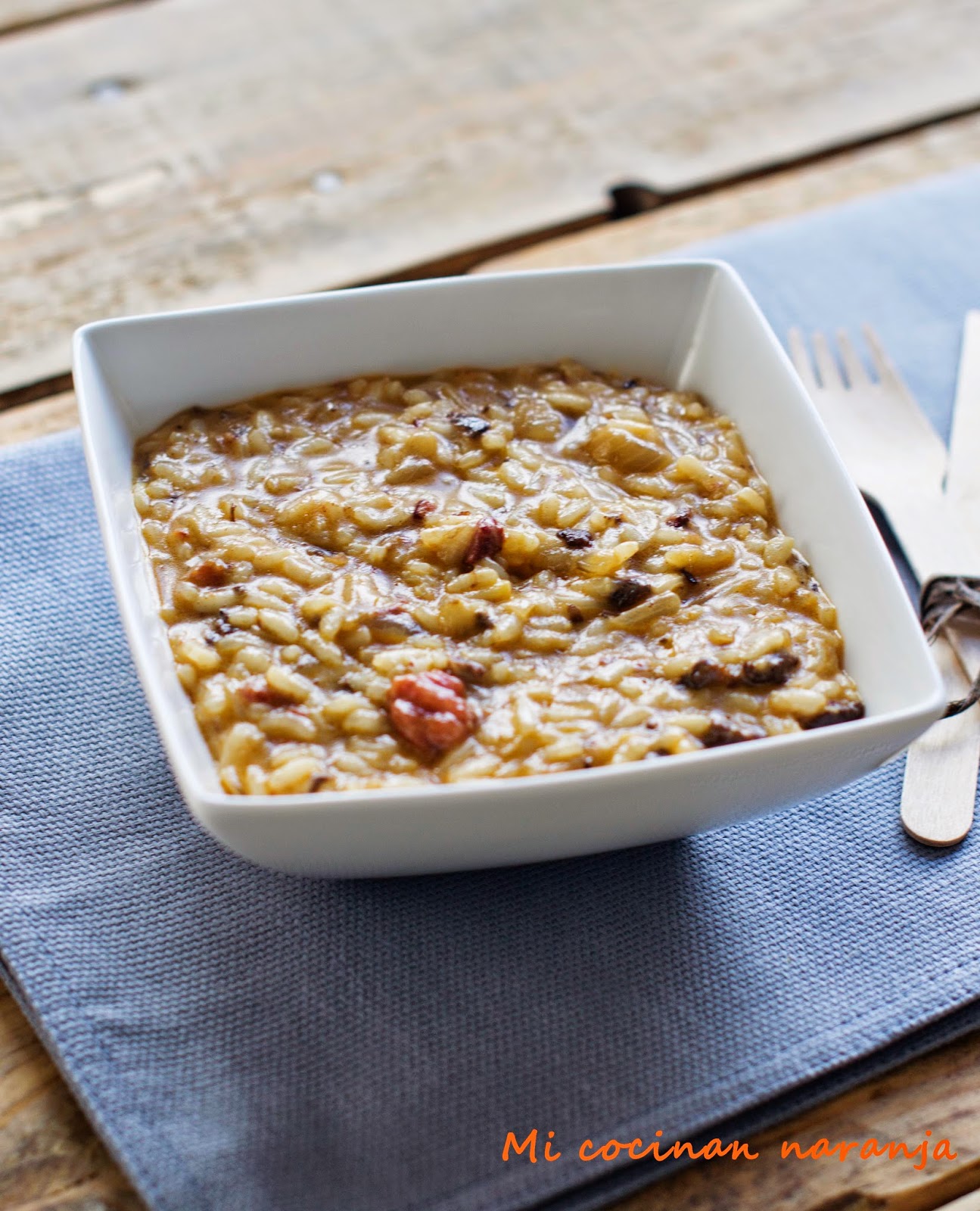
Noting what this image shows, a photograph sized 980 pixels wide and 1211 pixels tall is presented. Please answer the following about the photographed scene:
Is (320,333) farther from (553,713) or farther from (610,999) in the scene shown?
(610,999)

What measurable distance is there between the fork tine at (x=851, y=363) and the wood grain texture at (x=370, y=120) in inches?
29.8

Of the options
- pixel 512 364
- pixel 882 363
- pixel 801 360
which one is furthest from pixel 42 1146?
pixel 882 363

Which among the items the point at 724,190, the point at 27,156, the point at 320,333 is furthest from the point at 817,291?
the point at 27,156

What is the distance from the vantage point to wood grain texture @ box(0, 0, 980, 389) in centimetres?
286

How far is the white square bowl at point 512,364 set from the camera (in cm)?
148

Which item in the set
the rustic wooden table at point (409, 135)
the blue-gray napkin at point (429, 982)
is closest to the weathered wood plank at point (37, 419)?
the rustic wooden table at point (409, 135)

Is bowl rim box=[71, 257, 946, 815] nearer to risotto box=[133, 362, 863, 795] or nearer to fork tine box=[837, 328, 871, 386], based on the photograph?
risotto box=[133, 362, 863, 795]

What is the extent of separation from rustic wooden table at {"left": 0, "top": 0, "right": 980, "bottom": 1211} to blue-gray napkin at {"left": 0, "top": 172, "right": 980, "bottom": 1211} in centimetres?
103

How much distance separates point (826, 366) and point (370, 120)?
142cm

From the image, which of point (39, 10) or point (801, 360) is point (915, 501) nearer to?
point (801, 360)

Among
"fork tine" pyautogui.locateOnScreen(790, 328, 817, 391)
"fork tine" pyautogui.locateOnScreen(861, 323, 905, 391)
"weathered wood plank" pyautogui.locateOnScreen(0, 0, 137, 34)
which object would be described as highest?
"weathered wood plank" pyautogui.locateOnScreen(0, 0, 137, 34)

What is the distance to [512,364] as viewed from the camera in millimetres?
2215

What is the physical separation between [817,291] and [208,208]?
141 centimetres

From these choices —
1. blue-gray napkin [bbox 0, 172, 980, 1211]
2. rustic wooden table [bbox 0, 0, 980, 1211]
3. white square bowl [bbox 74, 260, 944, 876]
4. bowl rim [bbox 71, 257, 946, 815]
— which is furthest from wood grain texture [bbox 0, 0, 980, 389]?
blue-gray napkin [bbox 0, 172, 980, 1211]
